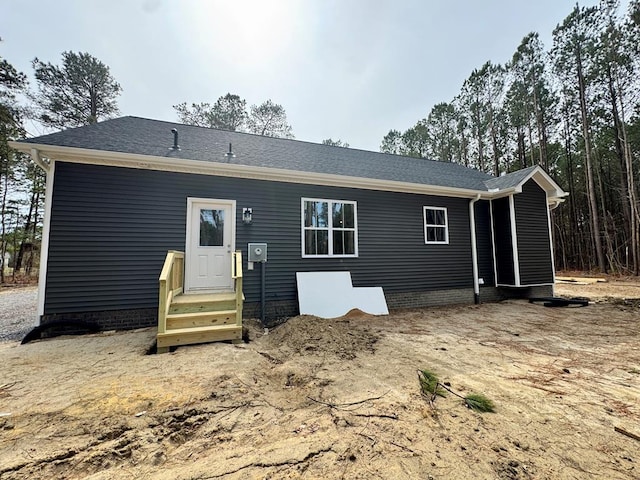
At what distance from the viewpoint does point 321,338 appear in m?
4.15

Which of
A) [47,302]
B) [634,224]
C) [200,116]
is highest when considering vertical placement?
[200,116]

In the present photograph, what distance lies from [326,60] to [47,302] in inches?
372

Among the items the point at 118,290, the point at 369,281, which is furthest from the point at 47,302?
the point at 369,281

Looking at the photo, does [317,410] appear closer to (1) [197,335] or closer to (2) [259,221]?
(1) [197,335]

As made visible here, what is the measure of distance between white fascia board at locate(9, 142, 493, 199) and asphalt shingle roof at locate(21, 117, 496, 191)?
15 centimetres

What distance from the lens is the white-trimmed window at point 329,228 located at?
623 cm

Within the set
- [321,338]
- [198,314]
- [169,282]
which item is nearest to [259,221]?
[169,282]

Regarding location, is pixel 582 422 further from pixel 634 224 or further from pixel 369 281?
pixel 634 224

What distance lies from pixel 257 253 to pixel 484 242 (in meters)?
6.67

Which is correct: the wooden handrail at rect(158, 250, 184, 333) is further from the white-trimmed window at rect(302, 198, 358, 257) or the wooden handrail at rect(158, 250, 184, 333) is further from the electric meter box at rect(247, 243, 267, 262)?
the white-trimmed window at rect(302, 198, 358, 257)

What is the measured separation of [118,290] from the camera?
484 cm

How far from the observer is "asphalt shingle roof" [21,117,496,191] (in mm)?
5203

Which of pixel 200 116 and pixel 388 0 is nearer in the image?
pixel 388 0

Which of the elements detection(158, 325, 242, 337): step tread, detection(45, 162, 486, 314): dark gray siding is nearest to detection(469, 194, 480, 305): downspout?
detection(45, 162, 486, 314): dark gray siding
